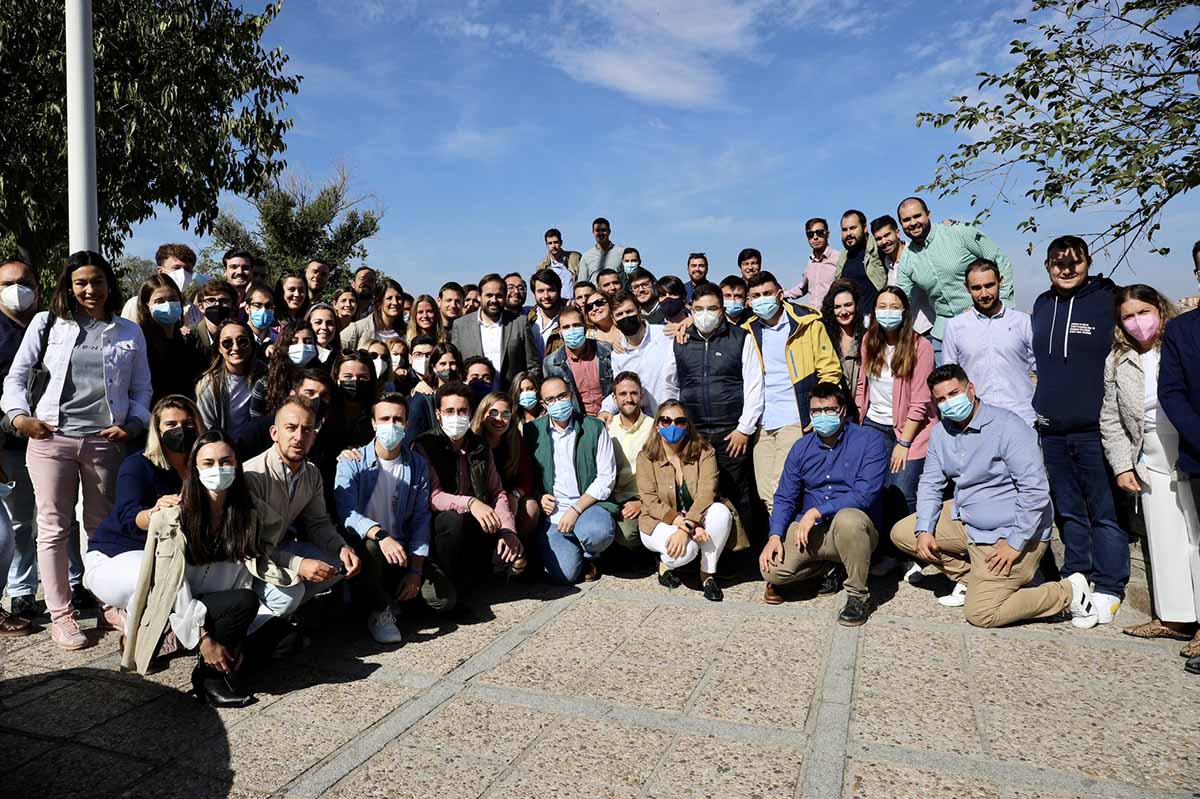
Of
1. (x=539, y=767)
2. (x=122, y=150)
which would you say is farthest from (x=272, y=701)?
(x=122, y=150)

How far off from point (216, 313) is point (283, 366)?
85 centimetres

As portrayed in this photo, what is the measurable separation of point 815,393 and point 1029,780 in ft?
9.39

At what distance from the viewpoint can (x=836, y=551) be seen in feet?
17.4

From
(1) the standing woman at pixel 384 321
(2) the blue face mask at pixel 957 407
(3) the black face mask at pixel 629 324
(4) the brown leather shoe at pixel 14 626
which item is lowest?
(4) the brown leather shoe at pixel 14 626

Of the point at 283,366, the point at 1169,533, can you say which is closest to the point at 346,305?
the point at 283,366

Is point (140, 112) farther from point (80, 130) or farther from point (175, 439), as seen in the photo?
point (175, 439)

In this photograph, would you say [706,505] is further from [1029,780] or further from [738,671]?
[1029,780]

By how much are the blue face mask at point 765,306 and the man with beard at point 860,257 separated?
48.8 inches

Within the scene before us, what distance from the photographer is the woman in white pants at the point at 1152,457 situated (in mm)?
4574

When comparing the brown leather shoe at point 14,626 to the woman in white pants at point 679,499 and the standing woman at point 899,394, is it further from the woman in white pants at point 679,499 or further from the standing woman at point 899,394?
the standing woman at point 899,394

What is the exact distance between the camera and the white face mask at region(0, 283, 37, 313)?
15.6 feet

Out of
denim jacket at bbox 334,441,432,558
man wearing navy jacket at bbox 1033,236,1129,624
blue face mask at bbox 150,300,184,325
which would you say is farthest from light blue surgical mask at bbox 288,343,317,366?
man wearing navy jacket at bbox 1033,236,1129,624

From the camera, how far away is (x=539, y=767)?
3281mm

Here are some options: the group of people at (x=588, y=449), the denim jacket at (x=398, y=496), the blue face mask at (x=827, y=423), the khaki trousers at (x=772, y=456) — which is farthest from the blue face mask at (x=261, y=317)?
the blue face mask at (x=827, y=423)
